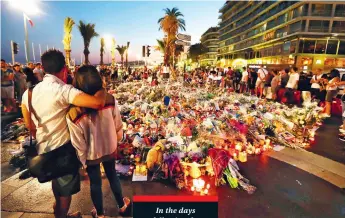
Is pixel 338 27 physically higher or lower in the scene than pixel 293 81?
higher

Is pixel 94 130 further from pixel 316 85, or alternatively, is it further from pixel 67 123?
pixel 316 85

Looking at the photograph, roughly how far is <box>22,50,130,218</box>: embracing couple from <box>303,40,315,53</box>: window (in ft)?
179

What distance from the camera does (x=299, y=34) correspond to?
152 ft

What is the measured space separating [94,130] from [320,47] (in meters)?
56.1

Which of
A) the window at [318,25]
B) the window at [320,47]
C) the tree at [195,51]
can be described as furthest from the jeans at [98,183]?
the tree at [195,51]

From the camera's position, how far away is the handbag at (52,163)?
2092 millimetres

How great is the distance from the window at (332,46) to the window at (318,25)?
286 centimetres

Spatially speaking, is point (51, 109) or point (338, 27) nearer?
point (51, 109)

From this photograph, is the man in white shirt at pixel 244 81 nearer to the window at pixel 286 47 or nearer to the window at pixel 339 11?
the window at pixel 286 47

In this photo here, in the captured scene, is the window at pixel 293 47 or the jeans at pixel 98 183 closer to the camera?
the jeans at pixel 98 183

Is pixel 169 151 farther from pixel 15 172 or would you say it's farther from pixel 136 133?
pixel 15 172

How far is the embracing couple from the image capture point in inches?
81.0

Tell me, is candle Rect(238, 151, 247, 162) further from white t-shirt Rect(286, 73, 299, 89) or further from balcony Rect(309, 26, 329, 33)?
balcony Rect(309, 26, 329, 33)

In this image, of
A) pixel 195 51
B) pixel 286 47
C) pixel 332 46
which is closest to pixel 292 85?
pixel 332 46
